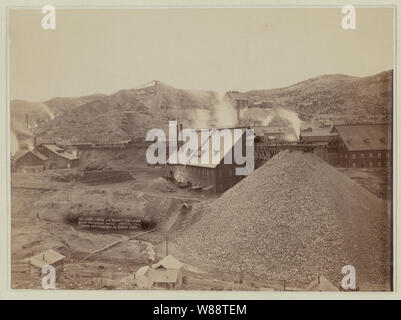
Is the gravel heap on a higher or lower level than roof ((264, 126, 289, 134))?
lower

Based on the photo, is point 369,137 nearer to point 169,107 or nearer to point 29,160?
point 169,107

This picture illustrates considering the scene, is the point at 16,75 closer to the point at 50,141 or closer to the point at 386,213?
the point at 50,141

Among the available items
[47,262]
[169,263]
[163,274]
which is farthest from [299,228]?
[47,262]

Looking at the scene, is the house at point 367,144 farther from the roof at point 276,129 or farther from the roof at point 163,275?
the roof at point 163,275

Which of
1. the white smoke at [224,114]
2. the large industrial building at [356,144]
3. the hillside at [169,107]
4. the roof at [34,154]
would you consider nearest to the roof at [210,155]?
the white smoke at [224,114]

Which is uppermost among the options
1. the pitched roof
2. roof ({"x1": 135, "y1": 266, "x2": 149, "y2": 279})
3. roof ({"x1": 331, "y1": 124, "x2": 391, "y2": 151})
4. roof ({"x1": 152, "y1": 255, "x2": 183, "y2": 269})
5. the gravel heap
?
roof ({"x1": 331, "y1": 124, "x2": 391, "y2": 151})

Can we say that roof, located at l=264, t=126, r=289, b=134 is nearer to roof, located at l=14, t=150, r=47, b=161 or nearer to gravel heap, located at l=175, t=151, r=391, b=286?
gravel heap, located at l=175, t=151, r=391, b=286

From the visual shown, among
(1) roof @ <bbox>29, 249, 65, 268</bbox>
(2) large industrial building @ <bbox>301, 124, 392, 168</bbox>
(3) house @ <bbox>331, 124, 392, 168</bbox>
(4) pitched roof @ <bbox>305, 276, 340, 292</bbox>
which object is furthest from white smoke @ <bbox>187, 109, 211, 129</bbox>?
(1) roof @ <bbox>29, 249, 65, 268</bbox>
